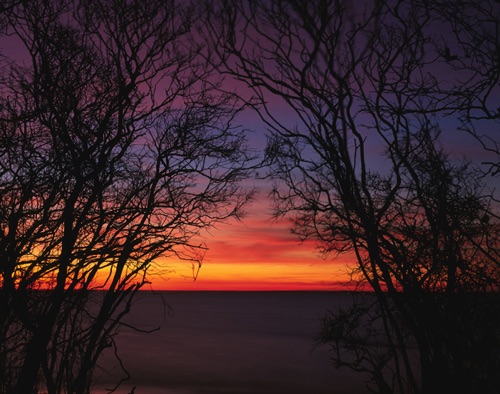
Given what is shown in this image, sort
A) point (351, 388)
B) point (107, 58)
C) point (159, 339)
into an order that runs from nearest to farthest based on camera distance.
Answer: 1. point (107, 58)
2. point (351, 388)
3. point (159, 339)

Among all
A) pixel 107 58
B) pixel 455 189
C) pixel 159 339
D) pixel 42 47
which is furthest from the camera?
pixel 159 339

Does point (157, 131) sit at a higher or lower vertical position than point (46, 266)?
higher

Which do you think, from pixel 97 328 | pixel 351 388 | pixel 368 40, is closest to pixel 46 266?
pixel 97 328

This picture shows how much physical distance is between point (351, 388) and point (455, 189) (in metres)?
20.7

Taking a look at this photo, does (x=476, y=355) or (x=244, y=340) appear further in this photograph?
(x=244, y=340)

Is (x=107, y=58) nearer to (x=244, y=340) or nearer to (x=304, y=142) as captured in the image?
(x=304, y=142)

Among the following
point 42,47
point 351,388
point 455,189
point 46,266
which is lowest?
point 351,388

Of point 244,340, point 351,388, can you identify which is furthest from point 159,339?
point 351,388

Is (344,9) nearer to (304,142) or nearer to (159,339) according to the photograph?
(304,142)

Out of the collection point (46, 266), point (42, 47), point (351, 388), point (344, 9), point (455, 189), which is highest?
point (344, 9)

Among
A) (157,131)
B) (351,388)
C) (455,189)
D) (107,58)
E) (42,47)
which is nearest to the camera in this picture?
(42,47)

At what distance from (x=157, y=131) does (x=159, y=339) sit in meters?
43.7

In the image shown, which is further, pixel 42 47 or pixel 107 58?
pixel 107 58

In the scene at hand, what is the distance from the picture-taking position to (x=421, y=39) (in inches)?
295
